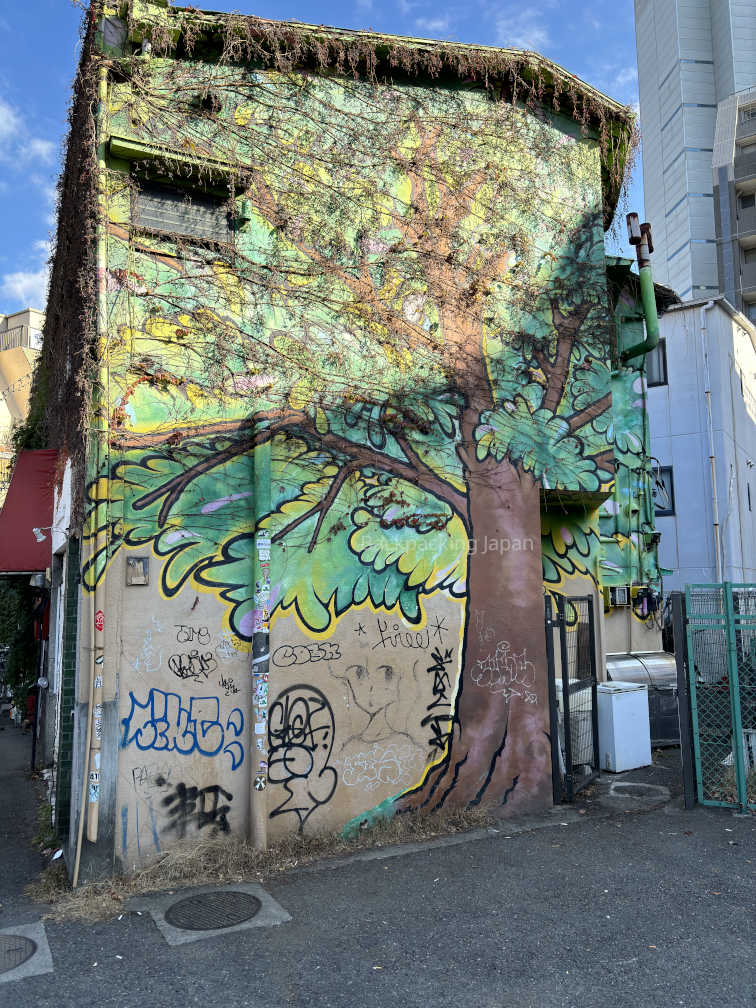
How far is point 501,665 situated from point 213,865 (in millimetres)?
3215

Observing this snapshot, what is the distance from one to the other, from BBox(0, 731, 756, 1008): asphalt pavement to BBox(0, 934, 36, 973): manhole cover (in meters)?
0.14

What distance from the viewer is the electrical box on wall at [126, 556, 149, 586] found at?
5852 millimetres

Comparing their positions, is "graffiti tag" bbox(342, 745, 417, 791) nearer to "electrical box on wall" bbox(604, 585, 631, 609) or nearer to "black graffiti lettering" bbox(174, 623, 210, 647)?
"black graffiti lettering" bbox(174, 623, 210, 647)

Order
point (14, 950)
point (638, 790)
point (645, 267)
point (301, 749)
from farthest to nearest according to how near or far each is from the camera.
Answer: point (645, 267)
point (638, 790)
point (301, 749)
point (14, 950)

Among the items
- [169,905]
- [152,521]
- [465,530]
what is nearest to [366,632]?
[465,530]

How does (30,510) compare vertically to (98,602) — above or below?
above

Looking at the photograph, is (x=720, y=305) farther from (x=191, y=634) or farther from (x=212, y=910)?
(x=212, y=910)

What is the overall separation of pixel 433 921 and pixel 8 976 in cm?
→ 263

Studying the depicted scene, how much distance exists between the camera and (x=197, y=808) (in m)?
5.84

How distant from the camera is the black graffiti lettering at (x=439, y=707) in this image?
684 centimetres

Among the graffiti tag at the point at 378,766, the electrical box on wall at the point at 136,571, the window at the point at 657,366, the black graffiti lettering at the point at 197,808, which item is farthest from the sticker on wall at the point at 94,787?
the window at the point at 657,366

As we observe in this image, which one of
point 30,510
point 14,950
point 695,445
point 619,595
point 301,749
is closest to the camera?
point 14,950

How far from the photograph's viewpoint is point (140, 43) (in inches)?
257

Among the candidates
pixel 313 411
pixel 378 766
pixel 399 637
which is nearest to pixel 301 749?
pixel 378 766
